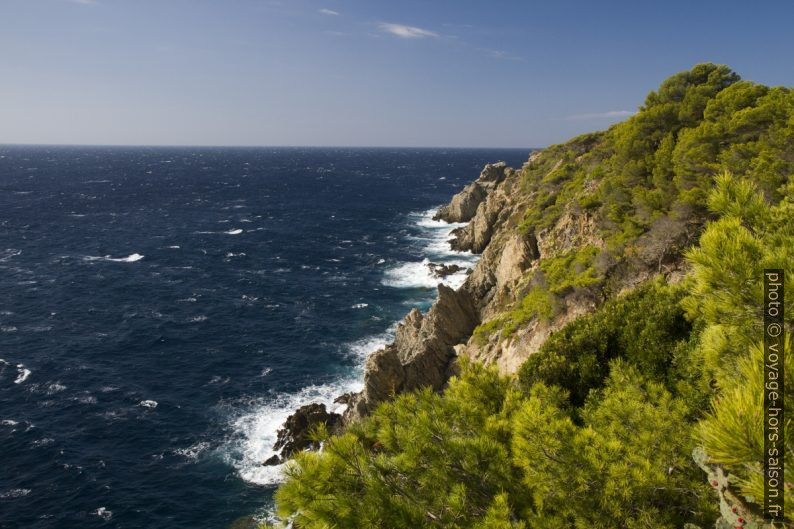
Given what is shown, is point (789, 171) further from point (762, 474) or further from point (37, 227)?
point (37, 227)

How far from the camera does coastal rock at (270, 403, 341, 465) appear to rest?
39.1 metres

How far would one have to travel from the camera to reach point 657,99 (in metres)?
48.8

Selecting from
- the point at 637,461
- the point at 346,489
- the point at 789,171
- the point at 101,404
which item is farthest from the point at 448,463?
the point at 101,404

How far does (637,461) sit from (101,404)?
48.4 meters

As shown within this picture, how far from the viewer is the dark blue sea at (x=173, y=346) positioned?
35.7 meters

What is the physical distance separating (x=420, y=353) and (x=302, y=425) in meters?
12.2

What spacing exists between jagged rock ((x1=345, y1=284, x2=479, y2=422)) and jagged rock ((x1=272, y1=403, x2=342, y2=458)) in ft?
6.57

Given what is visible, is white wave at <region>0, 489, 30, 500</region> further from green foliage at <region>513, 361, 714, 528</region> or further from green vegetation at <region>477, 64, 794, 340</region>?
green foliage at <region>513, 361, 714, 528</region>

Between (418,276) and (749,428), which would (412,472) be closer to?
(749,428)

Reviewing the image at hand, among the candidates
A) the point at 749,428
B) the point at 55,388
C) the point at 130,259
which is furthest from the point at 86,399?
the point at 749,428

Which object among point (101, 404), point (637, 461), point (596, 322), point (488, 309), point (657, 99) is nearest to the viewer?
point (637, 461)

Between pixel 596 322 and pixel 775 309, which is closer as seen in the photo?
pixel 775 309

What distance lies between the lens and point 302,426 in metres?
40.5

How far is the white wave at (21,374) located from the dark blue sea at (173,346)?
21cm
